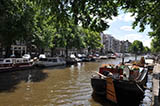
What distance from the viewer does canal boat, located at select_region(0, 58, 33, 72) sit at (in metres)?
20.6

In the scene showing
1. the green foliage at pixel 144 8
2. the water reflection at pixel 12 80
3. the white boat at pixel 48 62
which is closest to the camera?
the green foliage at pixel 144 8

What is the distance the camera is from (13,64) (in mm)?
22203

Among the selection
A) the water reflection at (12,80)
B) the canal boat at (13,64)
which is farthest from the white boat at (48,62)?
the water reflection at (12,80)

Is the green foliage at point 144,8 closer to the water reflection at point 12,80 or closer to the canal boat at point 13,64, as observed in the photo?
the water reflection at point 12,80

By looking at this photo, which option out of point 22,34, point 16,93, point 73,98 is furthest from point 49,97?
point 22,34

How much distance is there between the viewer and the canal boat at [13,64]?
20641 mm

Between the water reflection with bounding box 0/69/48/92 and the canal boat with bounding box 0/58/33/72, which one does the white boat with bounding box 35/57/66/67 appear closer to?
the canal boat with bounding box 0/58/33/72

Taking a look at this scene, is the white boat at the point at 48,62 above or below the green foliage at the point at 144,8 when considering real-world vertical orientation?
below

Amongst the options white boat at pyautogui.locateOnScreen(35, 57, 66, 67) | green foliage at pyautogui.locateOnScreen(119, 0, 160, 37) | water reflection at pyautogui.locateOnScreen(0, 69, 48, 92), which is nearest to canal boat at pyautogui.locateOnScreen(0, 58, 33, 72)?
white boat at pyautogui.locateOnScreen(35, 57, 66, 67)

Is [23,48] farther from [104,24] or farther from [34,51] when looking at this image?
[104,24]

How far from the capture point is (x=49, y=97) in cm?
1046

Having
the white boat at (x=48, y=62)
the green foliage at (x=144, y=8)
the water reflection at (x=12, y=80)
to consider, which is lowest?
the water reflection at (x=12, y=80)

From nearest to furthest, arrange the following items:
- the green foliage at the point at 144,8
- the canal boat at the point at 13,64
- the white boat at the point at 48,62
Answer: the green foliage at the point at 144,8 < the canal boat at the point at 13,64 < the white boat at the point at 48,62

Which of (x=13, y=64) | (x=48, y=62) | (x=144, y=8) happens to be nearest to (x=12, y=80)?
(x=13, y=64)
